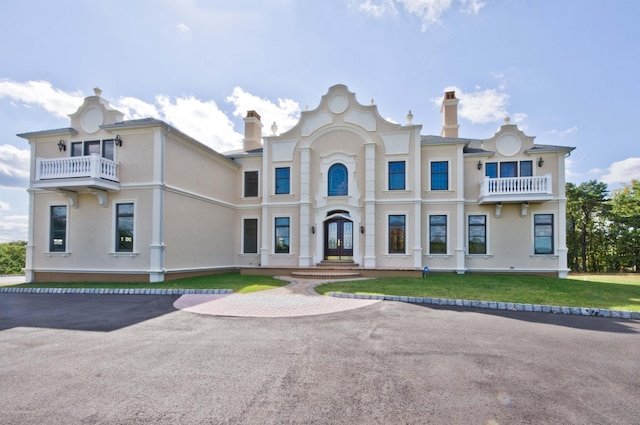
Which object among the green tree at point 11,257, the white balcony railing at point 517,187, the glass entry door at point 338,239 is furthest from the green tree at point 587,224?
the green tree at point 11,257

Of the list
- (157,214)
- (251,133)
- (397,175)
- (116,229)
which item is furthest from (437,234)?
(116,229)

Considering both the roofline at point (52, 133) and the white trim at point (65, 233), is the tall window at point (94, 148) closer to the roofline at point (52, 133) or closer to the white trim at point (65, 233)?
the roofline at point (52, 133)

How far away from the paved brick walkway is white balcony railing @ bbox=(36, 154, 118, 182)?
21.8 ft

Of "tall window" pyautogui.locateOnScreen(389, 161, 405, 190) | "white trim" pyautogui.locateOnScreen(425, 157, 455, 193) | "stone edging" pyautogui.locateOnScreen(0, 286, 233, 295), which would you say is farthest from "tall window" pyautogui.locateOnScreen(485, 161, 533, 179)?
"stone edging" pyautogui.locateOnScreen(0, 286, 233, 295)

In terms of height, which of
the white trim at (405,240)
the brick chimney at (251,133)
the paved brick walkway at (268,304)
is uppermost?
the brick chimney at (251,133)

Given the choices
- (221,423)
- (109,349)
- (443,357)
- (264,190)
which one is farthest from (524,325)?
(264,190)

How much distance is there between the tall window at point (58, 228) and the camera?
1482 centimetres

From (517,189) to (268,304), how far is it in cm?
1249

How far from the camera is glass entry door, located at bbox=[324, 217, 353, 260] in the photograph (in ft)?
56.7

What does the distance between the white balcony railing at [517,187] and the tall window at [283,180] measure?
30.0 feet

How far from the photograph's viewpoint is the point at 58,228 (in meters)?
14.9

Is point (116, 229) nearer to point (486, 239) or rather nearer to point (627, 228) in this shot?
point (486, 239)

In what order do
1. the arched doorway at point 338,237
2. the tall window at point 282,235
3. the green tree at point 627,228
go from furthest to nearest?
the green tree at point 627,228
the tall window at point 282,235
the arched doorway at point 338,237

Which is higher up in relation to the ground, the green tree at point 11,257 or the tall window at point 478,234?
the tall window at point 478,234
